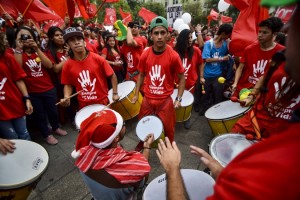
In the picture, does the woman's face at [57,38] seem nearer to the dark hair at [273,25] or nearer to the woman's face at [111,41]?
the woman's face at [111,41]

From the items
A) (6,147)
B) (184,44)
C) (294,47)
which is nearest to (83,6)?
(184,44)

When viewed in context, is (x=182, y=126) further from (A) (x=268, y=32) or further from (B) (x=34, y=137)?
(B) (x=34, y=137)

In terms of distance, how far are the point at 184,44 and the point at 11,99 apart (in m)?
3.45

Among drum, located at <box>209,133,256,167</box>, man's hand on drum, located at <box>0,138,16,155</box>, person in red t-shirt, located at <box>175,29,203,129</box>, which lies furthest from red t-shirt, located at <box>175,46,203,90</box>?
man's hand on drum, located at <box>0,138,16,155</box>

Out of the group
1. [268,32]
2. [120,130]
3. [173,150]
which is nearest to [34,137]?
[120,130]

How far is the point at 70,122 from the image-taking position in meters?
5.17

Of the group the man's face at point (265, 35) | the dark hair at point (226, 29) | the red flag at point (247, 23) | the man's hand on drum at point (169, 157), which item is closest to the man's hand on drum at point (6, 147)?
the man's hand on drum at point (169, 157)

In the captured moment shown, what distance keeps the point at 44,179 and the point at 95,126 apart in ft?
7.59

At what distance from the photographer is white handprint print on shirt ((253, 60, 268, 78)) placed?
327 cm

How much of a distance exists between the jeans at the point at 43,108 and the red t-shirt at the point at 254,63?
364 centimetres

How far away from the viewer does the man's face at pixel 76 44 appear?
10.7 feet

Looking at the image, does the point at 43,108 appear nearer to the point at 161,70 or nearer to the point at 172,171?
the point at 161,70

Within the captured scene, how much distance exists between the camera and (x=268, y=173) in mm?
575

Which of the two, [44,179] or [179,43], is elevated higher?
[179,43]
